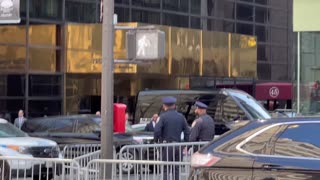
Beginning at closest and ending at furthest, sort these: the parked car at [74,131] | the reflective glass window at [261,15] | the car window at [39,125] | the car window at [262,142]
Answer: the car window at [262,142] < the parked car at [74,131] < the car window at [39,125] < the reflective glass window at [261,15]

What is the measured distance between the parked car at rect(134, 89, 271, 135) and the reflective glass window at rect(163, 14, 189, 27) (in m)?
14.0

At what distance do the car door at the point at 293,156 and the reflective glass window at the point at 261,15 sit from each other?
115 ft

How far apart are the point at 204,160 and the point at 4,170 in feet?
13.0

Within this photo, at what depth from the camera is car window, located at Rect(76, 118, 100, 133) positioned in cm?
1773

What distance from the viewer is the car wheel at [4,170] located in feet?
33.9

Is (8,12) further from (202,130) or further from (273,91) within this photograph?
(273,91)

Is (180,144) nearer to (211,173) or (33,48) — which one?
(211,173)

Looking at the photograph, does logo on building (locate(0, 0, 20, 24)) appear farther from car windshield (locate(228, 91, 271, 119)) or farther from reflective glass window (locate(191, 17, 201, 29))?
reflective glass window (locate(191, 17, 201, 29))

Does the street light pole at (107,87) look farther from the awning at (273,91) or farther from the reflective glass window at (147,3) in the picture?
the awning at (273,91)

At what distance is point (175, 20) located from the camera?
117 feet

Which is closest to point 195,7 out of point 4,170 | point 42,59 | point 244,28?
point 244,28

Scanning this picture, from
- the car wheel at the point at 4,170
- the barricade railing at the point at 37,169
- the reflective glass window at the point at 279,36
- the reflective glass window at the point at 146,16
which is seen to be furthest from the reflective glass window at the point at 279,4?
the car wheel at the point at 4,170

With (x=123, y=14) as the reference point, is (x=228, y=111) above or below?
below

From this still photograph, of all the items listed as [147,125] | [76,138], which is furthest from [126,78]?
[76,138]
